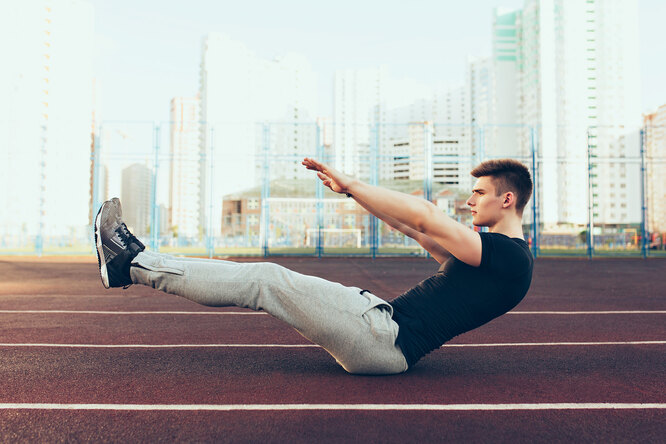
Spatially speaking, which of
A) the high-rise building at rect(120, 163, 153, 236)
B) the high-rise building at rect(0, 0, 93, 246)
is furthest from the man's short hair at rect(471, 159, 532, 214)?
the high-rise building at rect(120, 163, 153, 236)

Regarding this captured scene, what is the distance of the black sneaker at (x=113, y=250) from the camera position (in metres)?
2.49

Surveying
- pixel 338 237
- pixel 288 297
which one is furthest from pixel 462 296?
pixel 338 237

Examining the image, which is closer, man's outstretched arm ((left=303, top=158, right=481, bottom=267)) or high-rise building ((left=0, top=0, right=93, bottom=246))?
man's outstretched arm ((left=303, top=158, right=481, bottom=267))

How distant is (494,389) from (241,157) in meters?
18.1

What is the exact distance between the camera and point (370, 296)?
2.54 metres

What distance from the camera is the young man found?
2395 mm

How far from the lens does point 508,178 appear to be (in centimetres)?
245

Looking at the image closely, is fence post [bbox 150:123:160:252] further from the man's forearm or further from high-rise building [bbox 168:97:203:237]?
high-rise building [bbox 168:97:203:237]

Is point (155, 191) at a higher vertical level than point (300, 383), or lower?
higher

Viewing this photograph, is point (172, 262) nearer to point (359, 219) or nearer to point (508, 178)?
point (508, 178)

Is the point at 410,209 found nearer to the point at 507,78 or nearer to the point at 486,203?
the point at 486,203

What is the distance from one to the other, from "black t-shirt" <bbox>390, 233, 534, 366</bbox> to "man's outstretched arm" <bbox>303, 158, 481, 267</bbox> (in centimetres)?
22

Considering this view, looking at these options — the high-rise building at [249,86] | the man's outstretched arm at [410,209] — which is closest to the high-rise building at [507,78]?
the high-rise building at [249,86]

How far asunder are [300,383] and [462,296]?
89cm
